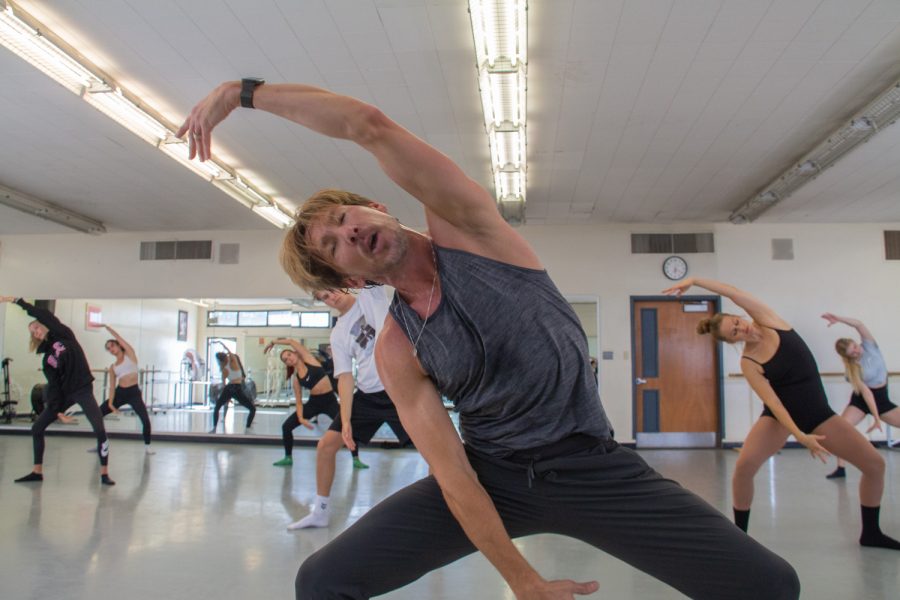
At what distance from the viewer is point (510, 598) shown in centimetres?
306

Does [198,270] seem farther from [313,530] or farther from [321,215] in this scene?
[321,215]

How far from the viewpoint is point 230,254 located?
33.8ft

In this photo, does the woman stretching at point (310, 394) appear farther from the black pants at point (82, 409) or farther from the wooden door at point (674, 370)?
the wooden door at point (674, 370)

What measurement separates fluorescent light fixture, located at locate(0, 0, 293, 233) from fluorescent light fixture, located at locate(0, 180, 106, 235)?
285 cm

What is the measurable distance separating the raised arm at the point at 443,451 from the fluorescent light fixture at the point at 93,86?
4.02 m

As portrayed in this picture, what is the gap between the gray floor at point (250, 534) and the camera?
125 inches

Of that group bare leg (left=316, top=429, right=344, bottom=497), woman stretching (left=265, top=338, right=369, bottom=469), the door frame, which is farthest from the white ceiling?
bare leg (left=316, top=429, right=344, bottom=497)

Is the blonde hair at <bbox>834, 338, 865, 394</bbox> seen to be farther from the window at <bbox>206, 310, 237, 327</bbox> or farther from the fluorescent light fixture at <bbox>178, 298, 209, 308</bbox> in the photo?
the fluorescent light fixture at <bbox>178, 298, 209, 308</bbox>

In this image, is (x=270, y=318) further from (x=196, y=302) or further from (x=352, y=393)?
(x=352, y=393)

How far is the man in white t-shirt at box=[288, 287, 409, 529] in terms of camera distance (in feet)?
13.5

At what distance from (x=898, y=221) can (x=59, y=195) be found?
11883 mm

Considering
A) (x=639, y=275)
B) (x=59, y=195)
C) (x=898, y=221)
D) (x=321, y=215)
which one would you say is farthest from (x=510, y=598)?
(x=898, y=221)

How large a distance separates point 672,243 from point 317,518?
23.5 feet

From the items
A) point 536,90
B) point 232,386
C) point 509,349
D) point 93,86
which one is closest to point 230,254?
point 232,386
